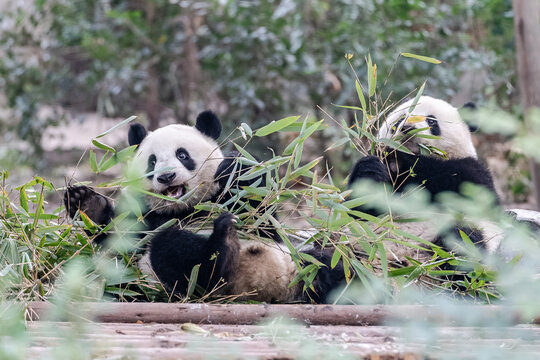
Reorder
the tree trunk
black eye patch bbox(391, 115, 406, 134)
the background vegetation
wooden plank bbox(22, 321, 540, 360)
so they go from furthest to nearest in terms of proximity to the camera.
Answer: the background vegetation < the tree trunk < black eye patch bbox(391, 115, 406, 134) < wooden plank bbox(22, 321, 540, 360)

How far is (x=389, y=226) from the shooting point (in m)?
2.81

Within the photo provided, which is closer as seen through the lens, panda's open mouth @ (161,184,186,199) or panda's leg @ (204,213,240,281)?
panda's leg @ (204,213,240,281)

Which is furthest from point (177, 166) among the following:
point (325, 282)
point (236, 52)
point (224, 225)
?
point (236, 52)

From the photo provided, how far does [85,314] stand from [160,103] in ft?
21.6

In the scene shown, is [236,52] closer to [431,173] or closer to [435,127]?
[435,127]

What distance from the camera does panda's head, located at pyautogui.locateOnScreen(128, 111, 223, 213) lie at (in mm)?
3254

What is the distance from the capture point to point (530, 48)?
212 inches

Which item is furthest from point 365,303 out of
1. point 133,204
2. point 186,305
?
point 133,204

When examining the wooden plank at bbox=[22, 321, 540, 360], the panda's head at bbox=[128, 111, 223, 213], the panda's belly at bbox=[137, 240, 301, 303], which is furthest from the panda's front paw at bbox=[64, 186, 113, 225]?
the wooden plank at bbox=[22, 321, 540, 360]

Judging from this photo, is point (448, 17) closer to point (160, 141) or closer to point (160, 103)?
point (160, 103)

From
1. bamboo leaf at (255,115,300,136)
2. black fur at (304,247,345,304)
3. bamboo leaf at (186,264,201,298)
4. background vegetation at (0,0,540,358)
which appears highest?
bamboo leaf at (255,115,300,136)

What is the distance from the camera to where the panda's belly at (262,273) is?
300 cm

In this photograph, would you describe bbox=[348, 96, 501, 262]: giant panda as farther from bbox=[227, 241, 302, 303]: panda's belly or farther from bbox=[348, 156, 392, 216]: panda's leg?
bbox=[227, 241, 302, 303]: panda's belly

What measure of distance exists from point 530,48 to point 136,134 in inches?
131
